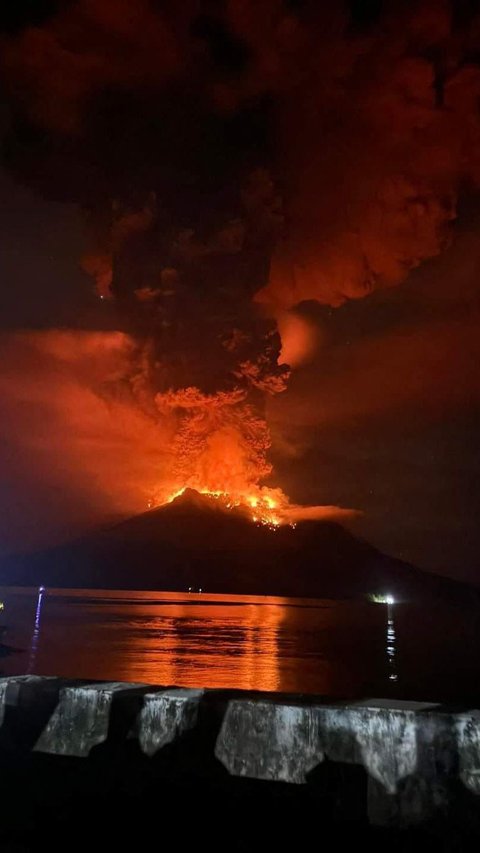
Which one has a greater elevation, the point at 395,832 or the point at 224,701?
the point at 224,701

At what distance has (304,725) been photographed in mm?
5852

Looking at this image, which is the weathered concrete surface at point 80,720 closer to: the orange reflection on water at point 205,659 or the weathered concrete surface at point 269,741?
the weathered concrete surface at point 269,741

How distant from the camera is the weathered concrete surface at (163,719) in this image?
20.2 feet

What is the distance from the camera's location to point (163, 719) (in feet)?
20.4

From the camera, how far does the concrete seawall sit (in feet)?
17.5

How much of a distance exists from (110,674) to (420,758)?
2304cm

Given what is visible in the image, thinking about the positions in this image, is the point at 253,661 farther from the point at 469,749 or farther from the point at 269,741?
the point at 469,749

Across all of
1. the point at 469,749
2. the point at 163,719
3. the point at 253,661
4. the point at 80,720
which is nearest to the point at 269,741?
the point at 163,719

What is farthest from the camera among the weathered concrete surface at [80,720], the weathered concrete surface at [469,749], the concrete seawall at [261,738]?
the weathered concrete surface at [80,720]

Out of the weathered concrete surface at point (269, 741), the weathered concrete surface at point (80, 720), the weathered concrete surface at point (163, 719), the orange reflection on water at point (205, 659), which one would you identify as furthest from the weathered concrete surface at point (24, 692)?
the orange reflection on water at point (205, 659)

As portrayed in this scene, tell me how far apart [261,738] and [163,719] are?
36.0 inches

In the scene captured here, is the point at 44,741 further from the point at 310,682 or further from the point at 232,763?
the point at 310,682

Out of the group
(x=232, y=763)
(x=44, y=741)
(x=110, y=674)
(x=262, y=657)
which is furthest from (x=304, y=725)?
(x=262, y=657)

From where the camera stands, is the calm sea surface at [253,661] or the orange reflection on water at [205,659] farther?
the calm sea surface at [253,661]
